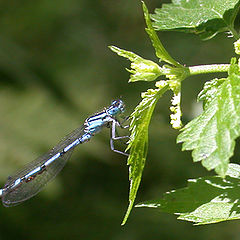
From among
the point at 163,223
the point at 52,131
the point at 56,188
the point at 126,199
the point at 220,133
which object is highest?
the point at 220,133

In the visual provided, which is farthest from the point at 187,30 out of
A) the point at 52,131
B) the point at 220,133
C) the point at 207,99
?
the point at 52,131

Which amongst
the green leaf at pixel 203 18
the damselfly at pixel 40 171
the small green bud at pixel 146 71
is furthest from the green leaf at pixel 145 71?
the damselfly at pixel 40 171

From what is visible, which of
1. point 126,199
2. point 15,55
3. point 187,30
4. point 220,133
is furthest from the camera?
point 15,55

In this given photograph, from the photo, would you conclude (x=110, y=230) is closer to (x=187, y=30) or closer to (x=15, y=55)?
(x=15, y=55)

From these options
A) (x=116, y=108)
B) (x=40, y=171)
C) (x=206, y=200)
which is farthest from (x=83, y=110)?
(x=206, y=200)

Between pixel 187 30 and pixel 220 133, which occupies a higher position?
pixel 187 30

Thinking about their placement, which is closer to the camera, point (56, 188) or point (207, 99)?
point (207, 99)

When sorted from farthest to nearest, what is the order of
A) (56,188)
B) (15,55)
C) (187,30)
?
(15,55), (56,188), (187,30)

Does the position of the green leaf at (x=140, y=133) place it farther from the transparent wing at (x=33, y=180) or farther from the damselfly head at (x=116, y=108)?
the transparent wing at (x=33, y=180)
